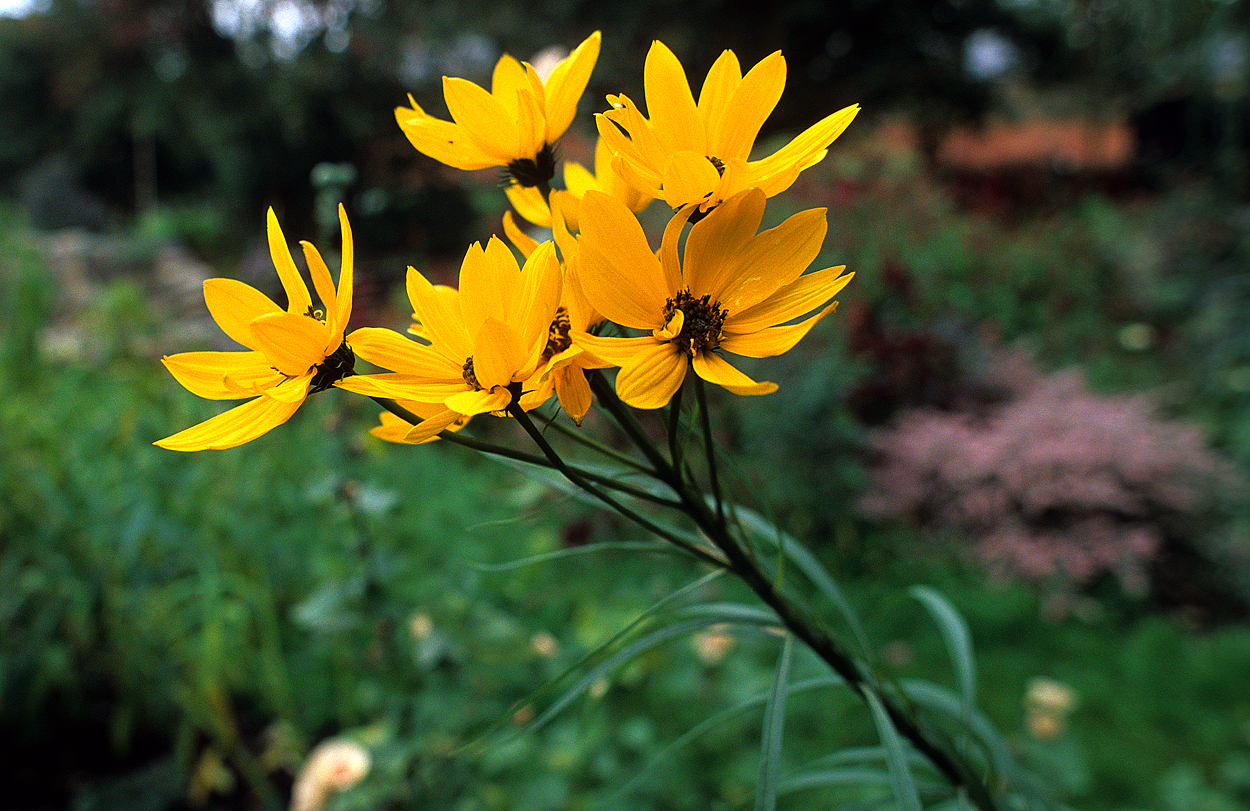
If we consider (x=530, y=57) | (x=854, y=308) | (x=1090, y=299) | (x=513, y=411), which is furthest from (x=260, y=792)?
(x=530, y=57)

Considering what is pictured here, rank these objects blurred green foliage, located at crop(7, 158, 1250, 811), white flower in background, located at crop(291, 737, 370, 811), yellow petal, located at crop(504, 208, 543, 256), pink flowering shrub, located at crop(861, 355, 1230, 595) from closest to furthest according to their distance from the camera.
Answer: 1. yellow petal, located at crop(504, 208, 543, 256)
2. white flower in background, located at crop(291, 737, 370, 811)
3. blurred green foliage, located at crop(7, 158, 1250, 811)
4. pink flowering shrub, located at crop(861, 355, 1230, 595)

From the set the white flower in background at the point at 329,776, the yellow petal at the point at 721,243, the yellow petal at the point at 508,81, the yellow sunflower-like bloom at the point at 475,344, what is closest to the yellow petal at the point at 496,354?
the yellow sunflower-like bloom at the point at 475,344

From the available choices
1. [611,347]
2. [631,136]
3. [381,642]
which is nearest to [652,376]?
[611,347]

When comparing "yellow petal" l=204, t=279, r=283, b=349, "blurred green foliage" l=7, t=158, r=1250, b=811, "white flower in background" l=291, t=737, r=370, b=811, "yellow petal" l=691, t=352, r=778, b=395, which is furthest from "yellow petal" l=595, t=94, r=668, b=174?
"white flower in background" l=291, t=737, r=370, b=811

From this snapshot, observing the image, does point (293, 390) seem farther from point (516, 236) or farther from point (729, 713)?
point (729, 713)

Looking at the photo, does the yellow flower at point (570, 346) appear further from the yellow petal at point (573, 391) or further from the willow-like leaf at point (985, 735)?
the willow-like leaf at point (985, 735)

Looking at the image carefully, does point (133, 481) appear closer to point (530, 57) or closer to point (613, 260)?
point (613, 260)

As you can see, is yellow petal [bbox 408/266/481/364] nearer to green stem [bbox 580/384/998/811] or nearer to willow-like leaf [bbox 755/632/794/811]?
green stem [bbox 580/384/998/811]
